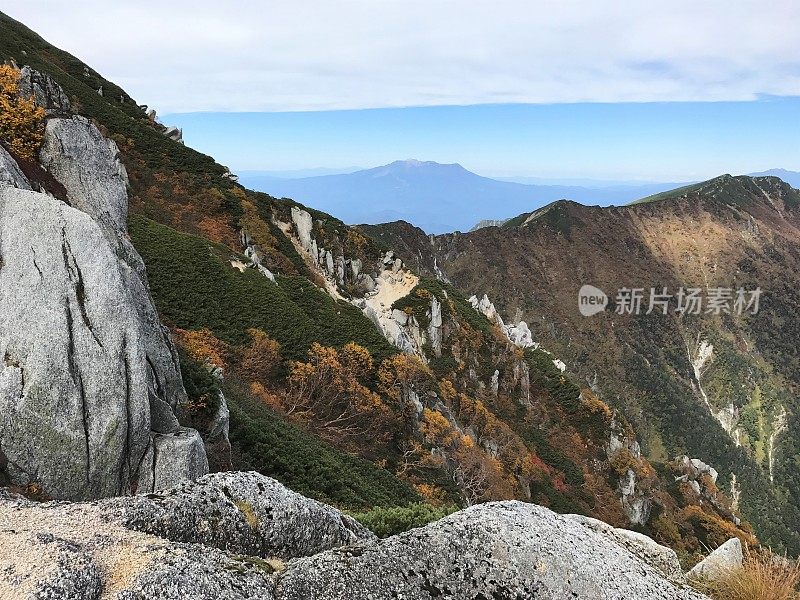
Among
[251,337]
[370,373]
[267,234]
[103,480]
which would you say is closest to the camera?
[103,480]

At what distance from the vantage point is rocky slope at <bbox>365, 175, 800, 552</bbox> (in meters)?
135

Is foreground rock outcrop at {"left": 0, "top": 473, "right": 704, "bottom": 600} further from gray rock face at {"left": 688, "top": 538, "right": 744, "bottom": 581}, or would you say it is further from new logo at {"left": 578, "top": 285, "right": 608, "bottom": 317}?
new logo at {"left": 578, "top": 285, "right": 608, "bottom": 317}

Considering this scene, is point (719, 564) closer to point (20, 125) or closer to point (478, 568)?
point (478, 568)

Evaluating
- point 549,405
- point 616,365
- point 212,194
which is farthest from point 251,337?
point 616,365

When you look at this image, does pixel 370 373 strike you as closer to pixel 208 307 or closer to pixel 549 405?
pixel 208 307

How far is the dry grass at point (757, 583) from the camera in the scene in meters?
6.56

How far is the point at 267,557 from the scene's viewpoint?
7.16 meters

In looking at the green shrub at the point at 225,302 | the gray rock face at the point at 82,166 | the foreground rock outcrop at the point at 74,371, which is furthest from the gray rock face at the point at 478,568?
the green shrub at the point at 225,302

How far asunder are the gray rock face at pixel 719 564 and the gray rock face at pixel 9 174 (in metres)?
16.0

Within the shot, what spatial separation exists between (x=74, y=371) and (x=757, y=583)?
11.6 metres

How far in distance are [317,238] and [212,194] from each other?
12.5 meters

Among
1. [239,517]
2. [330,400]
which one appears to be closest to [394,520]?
[239,517]

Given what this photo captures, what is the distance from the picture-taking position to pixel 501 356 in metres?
63.4

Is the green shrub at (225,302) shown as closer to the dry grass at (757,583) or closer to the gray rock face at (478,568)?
the gray rock face at (478,568)
